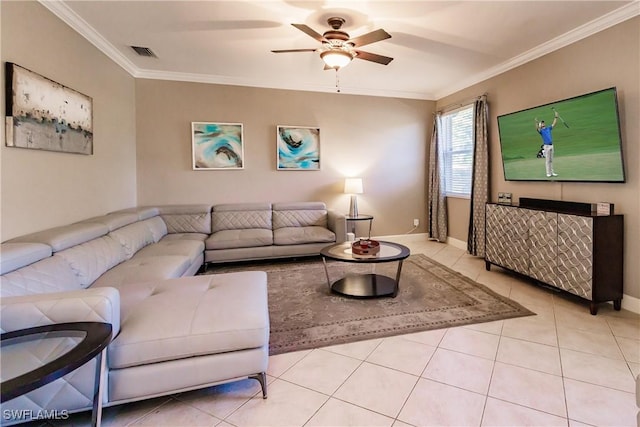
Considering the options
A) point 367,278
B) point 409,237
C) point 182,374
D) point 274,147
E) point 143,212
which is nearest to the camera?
point 182,374

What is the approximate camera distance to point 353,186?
4828 millimetres

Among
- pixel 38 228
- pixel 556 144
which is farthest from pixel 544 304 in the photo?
pixel 38 228

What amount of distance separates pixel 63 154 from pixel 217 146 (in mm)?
2075

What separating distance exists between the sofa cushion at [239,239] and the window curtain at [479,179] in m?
2.92

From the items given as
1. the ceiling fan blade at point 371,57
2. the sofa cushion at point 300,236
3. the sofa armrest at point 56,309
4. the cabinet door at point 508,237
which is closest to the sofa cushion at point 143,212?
the sofa cushion at point 300,236

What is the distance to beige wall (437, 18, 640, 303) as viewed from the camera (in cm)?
264

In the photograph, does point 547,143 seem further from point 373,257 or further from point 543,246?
point 373,257

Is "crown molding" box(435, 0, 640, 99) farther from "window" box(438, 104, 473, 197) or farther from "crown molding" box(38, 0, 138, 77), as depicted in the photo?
"crown molding" box(38, 0, 138, 77)

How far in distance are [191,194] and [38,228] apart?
2.22 metres

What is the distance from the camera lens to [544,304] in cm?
286

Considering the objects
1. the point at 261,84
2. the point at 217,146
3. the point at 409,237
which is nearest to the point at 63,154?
the point at 217,146

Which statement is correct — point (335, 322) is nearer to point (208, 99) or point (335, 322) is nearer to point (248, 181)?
point (248, 181)

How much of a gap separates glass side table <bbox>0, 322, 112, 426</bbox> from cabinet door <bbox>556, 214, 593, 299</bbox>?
343cm

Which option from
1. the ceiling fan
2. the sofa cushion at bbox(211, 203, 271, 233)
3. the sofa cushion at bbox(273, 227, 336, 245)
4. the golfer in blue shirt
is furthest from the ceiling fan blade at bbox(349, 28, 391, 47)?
the sofa cushion at bbox(211, 203, 271, 233)
